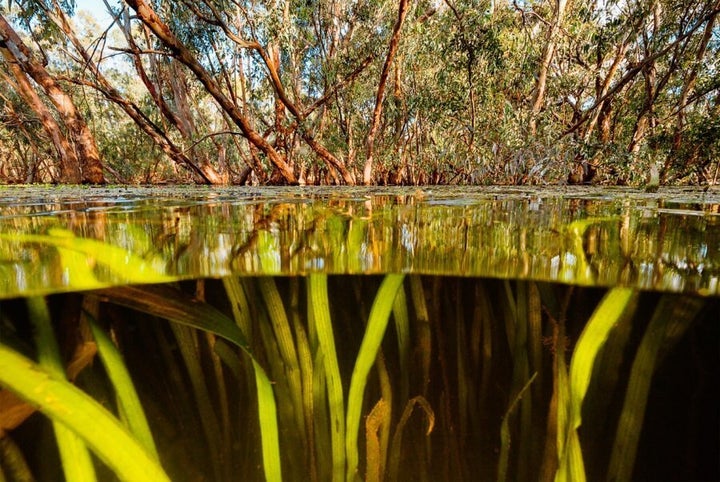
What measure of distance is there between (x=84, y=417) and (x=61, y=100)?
27.6ft

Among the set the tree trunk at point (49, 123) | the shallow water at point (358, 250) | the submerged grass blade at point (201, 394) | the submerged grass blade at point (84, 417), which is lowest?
the submerged grass blade at point (201, 394)

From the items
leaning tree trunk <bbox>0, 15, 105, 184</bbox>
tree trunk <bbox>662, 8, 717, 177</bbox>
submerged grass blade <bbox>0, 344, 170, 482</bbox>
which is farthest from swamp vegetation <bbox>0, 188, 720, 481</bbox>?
tree trunk <bbox>662, 8, 717, 177</bbox>

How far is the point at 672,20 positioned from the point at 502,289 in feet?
29.5

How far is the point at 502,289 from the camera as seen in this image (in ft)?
5.41

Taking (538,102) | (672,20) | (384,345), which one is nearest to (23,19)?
(384,345)

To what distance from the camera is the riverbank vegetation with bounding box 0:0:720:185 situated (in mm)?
6871

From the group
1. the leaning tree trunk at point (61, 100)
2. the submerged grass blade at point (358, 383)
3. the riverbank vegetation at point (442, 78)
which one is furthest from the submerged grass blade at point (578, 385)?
the leaning tree trunk at point (61, 100)

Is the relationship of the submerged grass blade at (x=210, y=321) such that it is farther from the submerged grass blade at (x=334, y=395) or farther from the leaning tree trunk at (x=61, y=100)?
the leaning tree trunk at (x=61, y=100)

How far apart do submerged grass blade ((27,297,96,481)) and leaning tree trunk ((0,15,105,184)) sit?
7701mm

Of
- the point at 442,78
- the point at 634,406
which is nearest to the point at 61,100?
the point at 442,78

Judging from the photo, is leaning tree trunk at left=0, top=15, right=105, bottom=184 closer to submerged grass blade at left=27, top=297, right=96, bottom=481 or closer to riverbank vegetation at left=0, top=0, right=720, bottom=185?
riverbank vegetation at left=0, top=0, right=720, bottom=185

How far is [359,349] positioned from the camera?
4.34 feet

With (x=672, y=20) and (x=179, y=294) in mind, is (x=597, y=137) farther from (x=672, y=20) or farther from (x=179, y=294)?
(x=179, y=294)

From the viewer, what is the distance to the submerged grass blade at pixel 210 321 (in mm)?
1083
